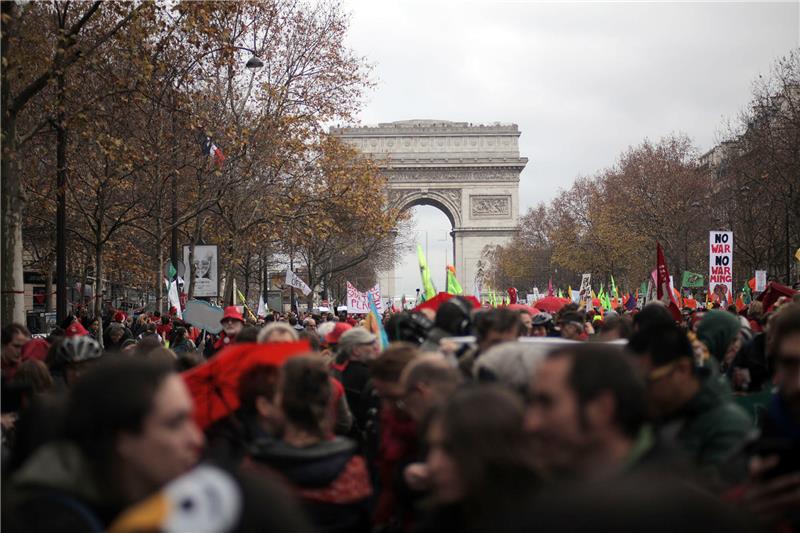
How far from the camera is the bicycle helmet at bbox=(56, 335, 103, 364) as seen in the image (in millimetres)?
6715

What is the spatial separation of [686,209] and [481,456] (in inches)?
2121

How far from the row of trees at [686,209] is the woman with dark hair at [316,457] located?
32848 mm

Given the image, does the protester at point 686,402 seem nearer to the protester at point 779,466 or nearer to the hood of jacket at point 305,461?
the protester at point 779,466

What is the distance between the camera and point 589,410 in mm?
2791

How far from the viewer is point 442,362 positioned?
462cm

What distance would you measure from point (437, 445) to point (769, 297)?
1191cm

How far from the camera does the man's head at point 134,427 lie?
116 inches

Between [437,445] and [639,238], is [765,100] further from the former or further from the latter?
[437,445]

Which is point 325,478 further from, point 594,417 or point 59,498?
point 594,417

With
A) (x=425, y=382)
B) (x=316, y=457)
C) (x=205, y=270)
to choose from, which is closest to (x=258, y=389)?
(x=316, y=457)

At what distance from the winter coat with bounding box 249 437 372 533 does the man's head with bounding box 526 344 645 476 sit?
1758mm

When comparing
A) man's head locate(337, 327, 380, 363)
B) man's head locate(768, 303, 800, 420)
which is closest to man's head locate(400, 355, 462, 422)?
man's head locate(768, 303, 800, 420)

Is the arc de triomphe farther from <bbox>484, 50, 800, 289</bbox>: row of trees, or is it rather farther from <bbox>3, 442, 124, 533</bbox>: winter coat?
<bbox>3, 442, 124, 533</bbox>: winter coat

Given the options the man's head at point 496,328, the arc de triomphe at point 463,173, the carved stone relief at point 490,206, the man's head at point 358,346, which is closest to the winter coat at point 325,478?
the man's head at point 496,328
